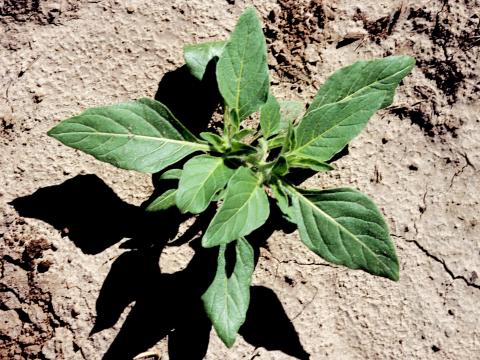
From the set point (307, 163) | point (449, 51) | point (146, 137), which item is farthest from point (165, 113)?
point (449, 51)

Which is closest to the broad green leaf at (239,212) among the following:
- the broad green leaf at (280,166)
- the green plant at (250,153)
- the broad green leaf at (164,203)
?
the green plant at (250,153)

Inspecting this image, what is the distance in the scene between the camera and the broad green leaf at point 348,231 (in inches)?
76.2

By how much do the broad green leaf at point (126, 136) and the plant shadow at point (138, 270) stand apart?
425 mm

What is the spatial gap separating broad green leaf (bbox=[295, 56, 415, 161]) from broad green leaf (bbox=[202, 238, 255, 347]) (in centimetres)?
59

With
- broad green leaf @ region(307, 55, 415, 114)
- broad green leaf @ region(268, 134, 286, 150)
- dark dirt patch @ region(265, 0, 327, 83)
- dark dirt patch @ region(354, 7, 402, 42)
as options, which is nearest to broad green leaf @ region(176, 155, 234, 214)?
broad green leaf @ region(268, 134, 286, 150)

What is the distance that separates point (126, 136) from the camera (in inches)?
84.5

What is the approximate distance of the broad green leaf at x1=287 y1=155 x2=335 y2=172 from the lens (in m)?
2.07

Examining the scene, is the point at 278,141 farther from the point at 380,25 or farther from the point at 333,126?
the point at 380,25

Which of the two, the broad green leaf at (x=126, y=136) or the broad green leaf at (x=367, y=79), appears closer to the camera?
the broad green leaf at (x=126, y=136)

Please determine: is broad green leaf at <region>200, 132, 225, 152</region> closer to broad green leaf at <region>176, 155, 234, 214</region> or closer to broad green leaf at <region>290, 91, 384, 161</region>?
broad green leaf at <region>176, 155, 234, 214</region>

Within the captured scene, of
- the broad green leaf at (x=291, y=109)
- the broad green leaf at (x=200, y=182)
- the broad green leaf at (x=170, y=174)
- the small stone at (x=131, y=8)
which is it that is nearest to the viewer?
the broad green leaf at (x=200, y=182)

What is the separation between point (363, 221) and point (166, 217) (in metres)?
0.97

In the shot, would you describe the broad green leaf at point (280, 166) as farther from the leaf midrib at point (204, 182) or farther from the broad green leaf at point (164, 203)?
the broad green leaf at point (164, 203)

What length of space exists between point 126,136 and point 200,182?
1.41 ft
